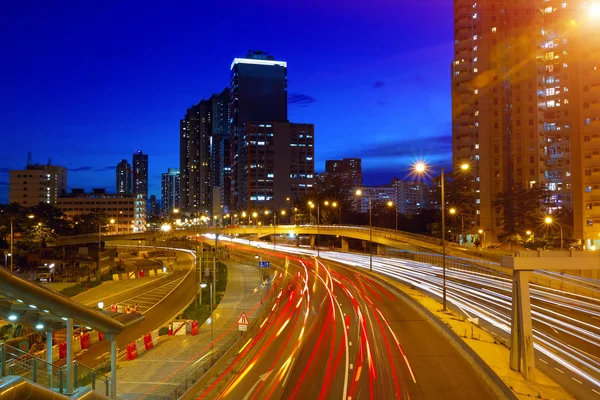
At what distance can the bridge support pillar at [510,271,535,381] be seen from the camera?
16.4 metres

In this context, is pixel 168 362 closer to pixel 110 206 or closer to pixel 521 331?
pixel 521 331

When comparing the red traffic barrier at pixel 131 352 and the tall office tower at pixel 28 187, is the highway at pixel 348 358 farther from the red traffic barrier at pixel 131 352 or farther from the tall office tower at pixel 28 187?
the tall office tower at pixel 28 187

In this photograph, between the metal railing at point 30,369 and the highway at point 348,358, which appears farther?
the highway at point 348,358

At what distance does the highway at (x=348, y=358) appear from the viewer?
51.3 feet

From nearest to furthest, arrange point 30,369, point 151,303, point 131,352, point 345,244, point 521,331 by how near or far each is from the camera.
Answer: point 30,369
point 521,331
point 131,352
point 151,303
point 345,244

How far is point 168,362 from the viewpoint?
66.5 feet

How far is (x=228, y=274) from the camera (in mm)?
57500

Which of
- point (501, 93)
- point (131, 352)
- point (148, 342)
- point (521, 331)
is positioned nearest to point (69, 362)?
point (131, 352)

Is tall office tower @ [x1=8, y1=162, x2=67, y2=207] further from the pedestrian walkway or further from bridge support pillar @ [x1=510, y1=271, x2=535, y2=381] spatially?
bridge support pillar @ [x1=510, y1=271, x2=535, y2=381]

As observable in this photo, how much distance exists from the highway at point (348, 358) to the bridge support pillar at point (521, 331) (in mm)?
1686

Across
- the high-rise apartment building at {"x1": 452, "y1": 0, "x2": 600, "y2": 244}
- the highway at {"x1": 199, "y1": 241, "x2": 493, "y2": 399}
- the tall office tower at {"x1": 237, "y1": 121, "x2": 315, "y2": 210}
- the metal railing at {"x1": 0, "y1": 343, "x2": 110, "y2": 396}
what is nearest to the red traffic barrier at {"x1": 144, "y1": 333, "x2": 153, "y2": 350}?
the highway at {"x1": 199, "y1": 241, "x2": 493, "y2": 399}

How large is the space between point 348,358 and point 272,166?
520ft

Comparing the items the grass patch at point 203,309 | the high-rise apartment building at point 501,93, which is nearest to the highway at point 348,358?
the grass patch at point 203,309

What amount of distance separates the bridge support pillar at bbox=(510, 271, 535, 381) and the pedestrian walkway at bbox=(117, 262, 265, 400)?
41.0ft
